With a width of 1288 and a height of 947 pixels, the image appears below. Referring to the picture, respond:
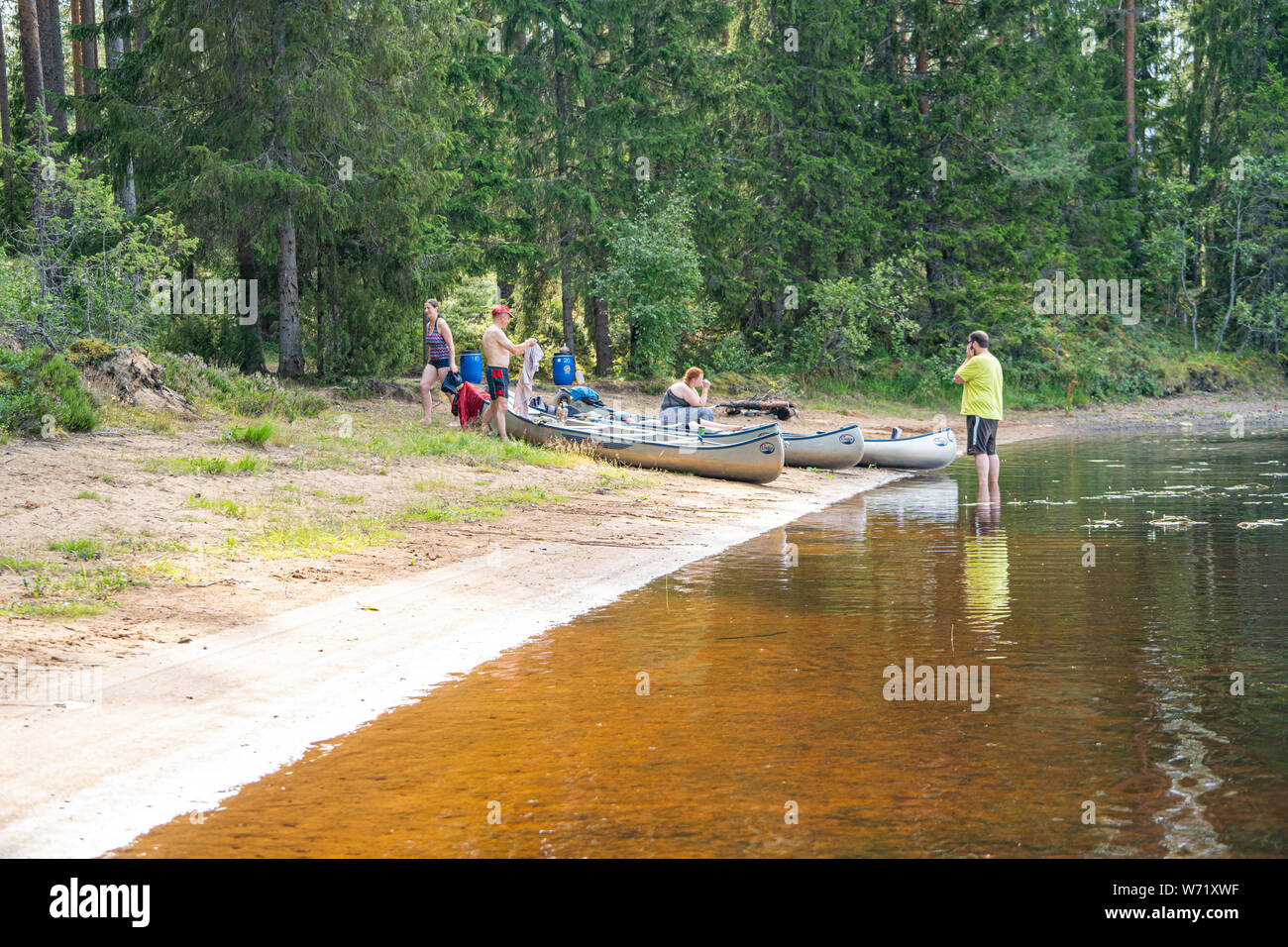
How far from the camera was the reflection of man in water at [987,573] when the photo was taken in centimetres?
1018

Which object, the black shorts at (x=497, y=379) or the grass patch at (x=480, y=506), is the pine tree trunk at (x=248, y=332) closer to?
the black shorts at (x=497, y=379)

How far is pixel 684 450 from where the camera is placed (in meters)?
19.5

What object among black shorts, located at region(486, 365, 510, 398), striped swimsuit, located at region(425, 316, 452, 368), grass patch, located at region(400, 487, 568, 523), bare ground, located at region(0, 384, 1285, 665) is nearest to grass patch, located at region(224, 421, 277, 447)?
bare ground, located at region(0, 384, 1285, 665)

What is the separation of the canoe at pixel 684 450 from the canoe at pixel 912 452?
15.0ft

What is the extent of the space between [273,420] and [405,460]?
7.79ft

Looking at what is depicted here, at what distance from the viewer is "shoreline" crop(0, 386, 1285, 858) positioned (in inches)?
239

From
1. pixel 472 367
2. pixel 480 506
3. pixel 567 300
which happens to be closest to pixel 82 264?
pixel 472 367

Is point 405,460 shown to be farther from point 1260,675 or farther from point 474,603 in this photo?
point 1260,675

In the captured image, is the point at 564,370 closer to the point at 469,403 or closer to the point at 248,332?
the point at 469,403

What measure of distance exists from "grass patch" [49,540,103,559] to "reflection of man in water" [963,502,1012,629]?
733 cm

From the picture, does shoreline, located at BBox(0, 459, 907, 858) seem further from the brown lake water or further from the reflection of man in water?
the reflection of man in water

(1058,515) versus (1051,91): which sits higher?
(1051,91)
